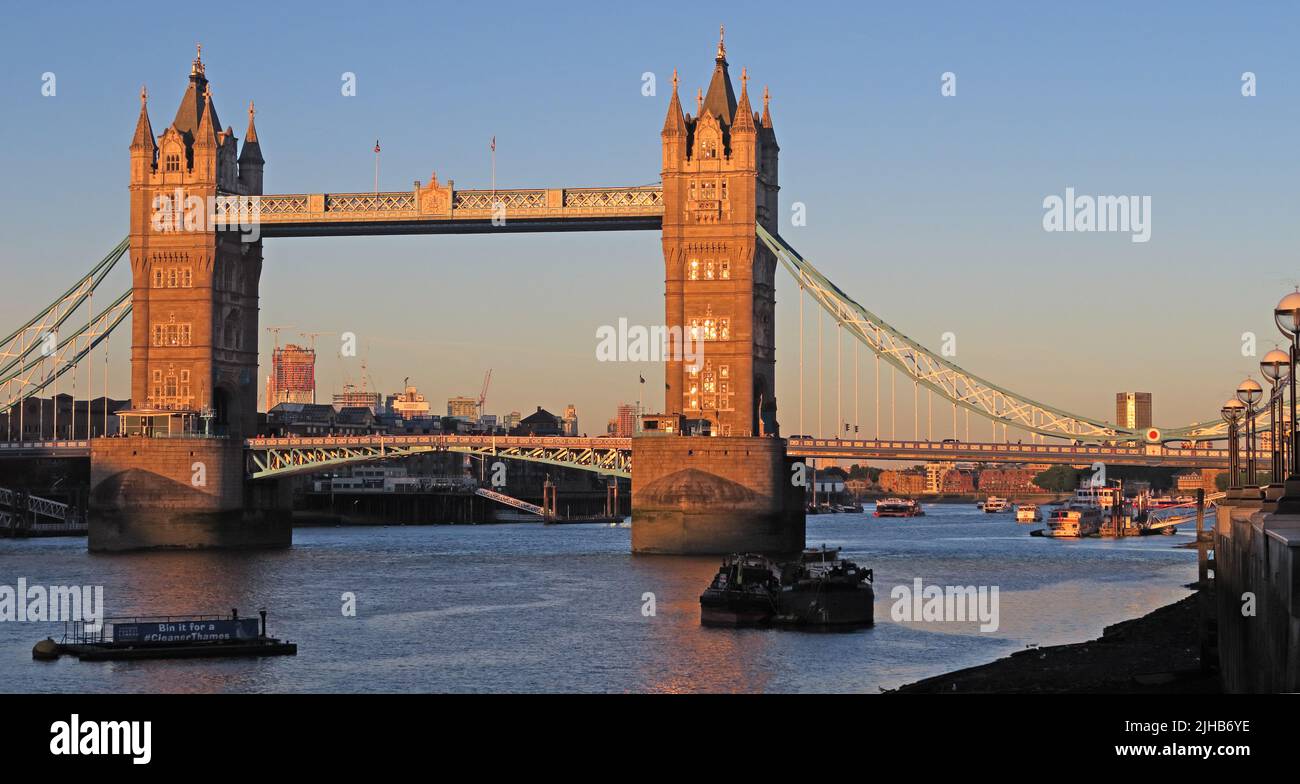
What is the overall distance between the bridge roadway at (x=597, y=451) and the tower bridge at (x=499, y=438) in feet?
0.60

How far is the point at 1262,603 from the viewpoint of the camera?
75.9 feet

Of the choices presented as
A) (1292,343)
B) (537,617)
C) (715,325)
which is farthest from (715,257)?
(1292,343)

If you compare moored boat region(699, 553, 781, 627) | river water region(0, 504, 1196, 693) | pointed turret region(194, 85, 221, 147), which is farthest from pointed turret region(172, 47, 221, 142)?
moored boat region(699, 553, 781, 627)

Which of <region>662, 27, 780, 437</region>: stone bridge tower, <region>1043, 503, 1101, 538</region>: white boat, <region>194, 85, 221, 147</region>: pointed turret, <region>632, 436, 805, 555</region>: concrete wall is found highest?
<region>194, 85, 221, 147</region>: pointed turret

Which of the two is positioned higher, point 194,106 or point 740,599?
point 194,106

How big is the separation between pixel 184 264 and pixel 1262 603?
96.9 meters

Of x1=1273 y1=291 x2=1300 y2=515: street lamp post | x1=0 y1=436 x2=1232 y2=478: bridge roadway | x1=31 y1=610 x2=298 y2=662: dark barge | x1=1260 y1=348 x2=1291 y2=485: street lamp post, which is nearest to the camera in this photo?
x1=1273 y1=291 x2=1300 y2=515: street lamp post

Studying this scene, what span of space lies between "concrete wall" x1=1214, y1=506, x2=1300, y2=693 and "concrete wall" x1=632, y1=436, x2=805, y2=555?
65.0m

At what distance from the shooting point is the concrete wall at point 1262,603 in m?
19.0

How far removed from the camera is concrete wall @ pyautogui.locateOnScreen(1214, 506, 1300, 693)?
62.3 ft

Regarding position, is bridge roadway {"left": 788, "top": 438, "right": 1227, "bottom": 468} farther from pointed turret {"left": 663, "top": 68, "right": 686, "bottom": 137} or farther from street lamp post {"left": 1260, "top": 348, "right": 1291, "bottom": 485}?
street lamp post {"left": 1260, "top": 348, "right": 1291, "bottom": 485}

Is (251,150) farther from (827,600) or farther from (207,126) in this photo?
(827,600)
